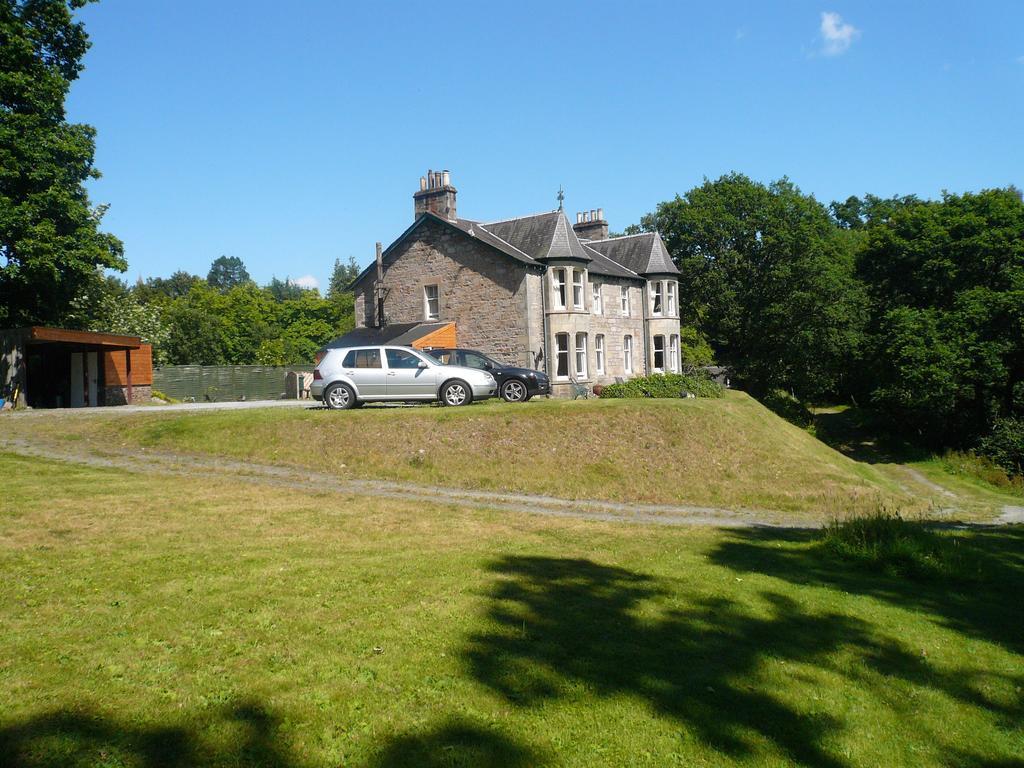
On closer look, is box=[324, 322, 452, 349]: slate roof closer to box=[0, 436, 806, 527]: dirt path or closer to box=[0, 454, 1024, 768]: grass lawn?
box=[0, 436, 806, 527]: dirt path

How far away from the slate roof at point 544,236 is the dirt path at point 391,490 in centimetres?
2141

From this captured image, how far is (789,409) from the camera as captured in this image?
51250mm

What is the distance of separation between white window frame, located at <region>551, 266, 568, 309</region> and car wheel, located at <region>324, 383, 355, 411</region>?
16538mm

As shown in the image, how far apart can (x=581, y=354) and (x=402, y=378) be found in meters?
17.5

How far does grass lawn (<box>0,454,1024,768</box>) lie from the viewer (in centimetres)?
454

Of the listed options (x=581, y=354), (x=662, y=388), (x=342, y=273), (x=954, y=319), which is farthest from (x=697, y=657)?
(x=342, y=273)

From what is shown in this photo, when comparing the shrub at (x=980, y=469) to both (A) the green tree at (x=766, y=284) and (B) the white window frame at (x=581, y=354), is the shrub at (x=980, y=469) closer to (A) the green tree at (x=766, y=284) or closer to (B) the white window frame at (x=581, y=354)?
(A) the green tree at (x=766, y=284)

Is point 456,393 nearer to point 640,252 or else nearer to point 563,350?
point 563,350

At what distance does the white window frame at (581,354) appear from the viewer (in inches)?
1471

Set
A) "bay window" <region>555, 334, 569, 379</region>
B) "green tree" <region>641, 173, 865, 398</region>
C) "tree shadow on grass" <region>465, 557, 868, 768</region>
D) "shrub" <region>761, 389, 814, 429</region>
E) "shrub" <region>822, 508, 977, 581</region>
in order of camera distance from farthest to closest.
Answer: "shrub" <region>761, 389, 814, 429</region>, "green tree" <region>641, 173, 865, 398</region>, "bay window" <region>555, 334, 569, 379</region>, "shrub" <region>822, 508, 977, 581</region>, "tree shadow on grass" <region>465, 557, 868, 768</region>

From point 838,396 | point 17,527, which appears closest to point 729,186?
point 838,396

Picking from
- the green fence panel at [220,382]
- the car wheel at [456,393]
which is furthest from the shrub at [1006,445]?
the green fence panel at [220,382]

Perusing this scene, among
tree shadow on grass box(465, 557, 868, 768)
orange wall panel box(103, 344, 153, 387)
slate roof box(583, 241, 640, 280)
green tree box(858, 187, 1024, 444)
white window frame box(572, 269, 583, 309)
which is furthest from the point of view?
slate roof box(583, 241, 640, 280)

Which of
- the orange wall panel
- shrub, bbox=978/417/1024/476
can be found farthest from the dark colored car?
shrub, bbox=978/417/1024/476
